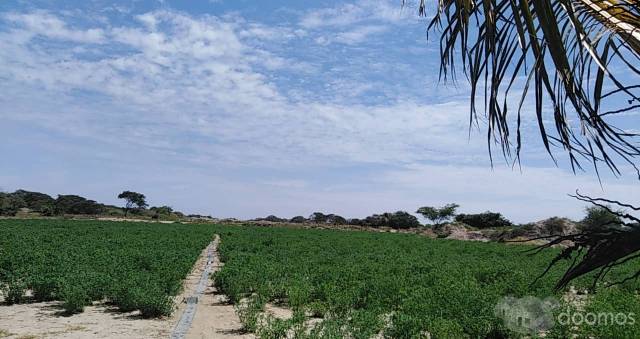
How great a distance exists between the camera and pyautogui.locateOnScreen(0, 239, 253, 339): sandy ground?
26.4ft

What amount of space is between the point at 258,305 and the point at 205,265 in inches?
395

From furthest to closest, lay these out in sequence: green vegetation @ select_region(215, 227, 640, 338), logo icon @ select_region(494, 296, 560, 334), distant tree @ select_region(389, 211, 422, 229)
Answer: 1. distant tree @ select_region(389, 211, 422, 229)
2. logo icon @ select_region(494, 296, 560, 334)
3. green vegetation @ select_region(215, 227, 640, 338)

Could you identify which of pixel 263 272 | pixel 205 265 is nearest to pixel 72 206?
pixel 205 265

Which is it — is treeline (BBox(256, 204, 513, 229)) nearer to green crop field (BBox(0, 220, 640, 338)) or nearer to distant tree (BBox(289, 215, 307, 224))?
distant tree (BBox(289, 215, 307, 224))

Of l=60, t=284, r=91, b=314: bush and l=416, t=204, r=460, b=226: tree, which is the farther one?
l=416, t=204, r=460, b=226: tree

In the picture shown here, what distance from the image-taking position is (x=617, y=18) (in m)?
1.97

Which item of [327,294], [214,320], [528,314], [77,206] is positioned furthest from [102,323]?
[77,206]

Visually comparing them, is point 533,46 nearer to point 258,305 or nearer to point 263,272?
point 258,305

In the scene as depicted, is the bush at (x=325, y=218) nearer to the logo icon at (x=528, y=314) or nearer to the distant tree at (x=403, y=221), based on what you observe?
the distant tree at (x=403, y=221)

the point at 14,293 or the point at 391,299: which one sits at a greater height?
the point at 391,299

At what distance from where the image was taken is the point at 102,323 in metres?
8.84

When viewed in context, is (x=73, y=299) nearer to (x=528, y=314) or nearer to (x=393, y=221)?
(x=528, y=314)

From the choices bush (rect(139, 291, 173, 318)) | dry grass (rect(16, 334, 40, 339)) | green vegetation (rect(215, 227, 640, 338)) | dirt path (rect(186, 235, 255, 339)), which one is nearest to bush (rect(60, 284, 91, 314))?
bush (rect(139, 291, 173, 318))

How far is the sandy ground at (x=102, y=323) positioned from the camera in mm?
8055
